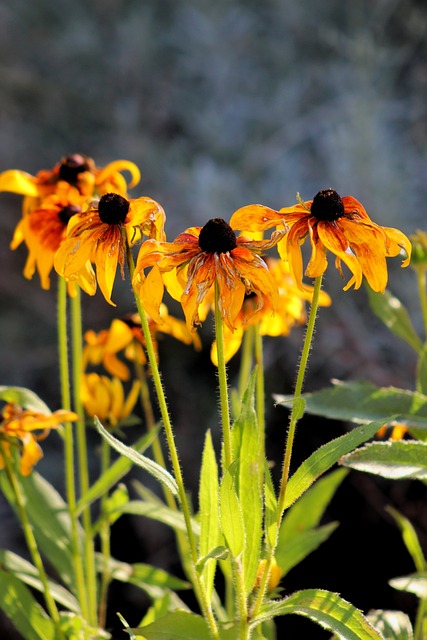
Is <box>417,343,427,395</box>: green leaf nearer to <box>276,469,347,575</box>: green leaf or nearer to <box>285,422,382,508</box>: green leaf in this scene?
<box>276,469,347,575</box>: green leaf

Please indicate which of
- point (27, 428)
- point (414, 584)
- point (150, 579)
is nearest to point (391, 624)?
point (414, 584)

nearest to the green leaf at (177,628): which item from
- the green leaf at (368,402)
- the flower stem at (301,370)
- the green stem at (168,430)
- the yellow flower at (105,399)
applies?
the green stem at (168,430)

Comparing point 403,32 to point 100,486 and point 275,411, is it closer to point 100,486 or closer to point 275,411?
point 275,411

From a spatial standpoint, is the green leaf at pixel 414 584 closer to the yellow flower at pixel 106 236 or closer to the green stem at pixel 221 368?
the green stem at pixel 221 368

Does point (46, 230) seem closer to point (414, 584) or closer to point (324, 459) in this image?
point (324, 459)

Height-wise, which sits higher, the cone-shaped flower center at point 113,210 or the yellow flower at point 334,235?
the yellow flower at point 334,235
